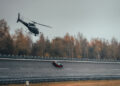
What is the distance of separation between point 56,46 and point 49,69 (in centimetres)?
2602

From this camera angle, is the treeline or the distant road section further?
the treeline

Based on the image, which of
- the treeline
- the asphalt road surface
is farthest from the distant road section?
the treeline

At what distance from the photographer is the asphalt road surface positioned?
29.2 meters

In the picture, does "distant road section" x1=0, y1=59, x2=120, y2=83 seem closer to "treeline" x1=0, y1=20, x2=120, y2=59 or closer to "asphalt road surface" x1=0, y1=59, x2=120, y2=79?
"asphalt road surface" x1=0, y1=59, x2=120, y2=79

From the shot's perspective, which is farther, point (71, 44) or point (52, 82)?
point (71, 44)

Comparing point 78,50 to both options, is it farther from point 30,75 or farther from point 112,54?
point 30,75

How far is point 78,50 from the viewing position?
64312 mm

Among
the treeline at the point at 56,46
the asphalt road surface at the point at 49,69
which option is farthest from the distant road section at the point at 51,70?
the treeline at the point at 56,46

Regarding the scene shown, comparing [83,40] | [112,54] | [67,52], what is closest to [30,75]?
[67,52]

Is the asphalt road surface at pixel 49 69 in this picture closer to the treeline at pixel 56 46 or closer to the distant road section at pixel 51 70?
the distant road section at pixel 51 70

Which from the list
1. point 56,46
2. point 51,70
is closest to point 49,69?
point 51,70

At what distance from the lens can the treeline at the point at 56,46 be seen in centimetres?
4719

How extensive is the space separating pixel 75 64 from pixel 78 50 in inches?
1009

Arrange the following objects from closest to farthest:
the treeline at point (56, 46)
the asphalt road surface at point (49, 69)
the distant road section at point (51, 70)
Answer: the distant road section at point (51, 70)
the asphalt road surface at point (49, 69)
the treeline at point (56, 46)
